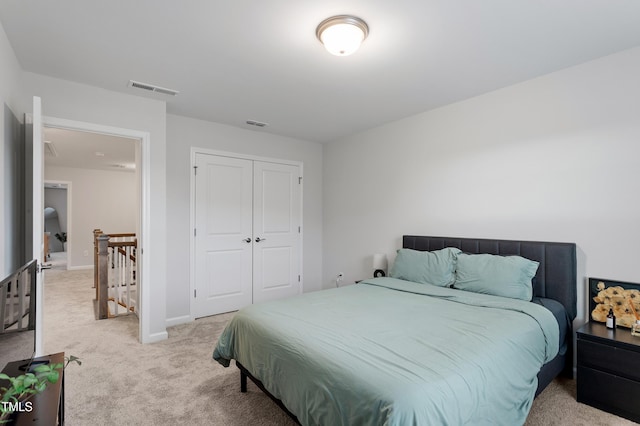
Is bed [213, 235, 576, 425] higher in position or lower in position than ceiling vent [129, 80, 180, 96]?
lower

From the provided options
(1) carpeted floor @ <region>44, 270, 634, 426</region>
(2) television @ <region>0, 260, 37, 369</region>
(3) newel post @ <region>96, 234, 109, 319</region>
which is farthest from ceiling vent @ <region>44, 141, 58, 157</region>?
(2) television @ <region>0, 260, 37, 369</region>

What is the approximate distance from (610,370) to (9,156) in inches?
170

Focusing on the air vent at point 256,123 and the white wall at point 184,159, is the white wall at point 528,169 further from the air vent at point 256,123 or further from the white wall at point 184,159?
the white wall at point 184,159

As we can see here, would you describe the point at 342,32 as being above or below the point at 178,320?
above

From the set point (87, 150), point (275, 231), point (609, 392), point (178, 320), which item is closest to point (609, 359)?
point (609, 392)

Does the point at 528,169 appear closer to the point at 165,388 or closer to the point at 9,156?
the point at 165,388

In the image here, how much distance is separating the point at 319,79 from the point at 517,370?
8.39 feet

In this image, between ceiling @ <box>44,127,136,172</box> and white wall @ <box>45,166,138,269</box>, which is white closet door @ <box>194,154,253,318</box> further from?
white wall @ <box>45,166,138,269</box>

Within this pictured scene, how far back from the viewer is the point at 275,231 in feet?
15.6

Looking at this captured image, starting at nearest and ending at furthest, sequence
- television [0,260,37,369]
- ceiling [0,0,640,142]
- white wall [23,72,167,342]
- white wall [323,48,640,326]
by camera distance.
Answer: television [0,260,37,369], ceiling [0,0,640,142], white wall [323,48,640,326], white wall [23,72,167,342]

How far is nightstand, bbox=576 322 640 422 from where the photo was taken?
1.97 meters

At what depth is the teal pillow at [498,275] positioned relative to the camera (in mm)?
2521

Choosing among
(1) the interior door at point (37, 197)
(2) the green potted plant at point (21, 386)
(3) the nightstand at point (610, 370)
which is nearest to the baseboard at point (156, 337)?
(1) the interior door at point (37, 197)

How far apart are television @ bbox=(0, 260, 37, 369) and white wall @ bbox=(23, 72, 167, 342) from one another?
1.57m
